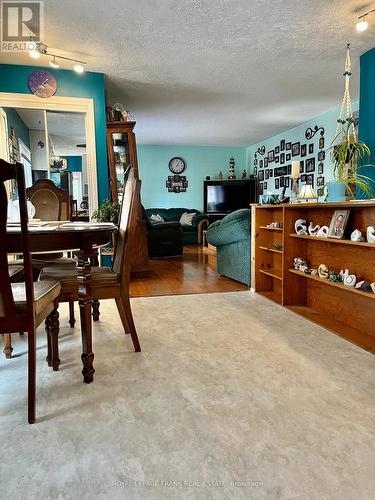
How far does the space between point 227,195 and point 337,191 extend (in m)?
6.32

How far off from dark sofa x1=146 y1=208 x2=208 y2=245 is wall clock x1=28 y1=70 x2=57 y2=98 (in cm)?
433

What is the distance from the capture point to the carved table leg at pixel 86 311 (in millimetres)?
1691

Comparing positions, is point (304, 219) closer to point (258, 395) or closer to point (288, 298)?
point (288, 298)

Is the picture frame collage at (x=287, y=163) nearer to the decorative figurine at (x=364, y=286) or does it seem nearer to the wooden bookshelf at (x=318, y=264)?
the wooden bookshelf at (x=318, y=264)

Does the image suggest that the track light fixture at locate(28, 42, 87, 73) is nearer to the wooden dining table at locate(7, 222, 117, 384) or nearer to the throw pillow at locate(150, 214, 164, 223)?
the wooden dining table at locate(7, 222, 117, 384)

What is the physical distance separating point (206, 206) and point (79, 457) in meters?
7.79

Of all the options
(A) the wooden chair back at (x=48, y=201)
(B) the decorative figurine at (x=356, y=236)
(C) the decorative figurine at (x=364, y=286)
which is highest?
(A) the wooden chair back at (x=48, y=201)

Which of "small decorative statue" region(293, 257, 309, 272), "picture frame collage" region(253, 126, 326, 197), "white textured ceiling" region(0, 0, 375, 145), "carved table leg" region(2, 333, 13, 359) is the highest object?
"white textured ceiling" region(0, 0, 375, 145)

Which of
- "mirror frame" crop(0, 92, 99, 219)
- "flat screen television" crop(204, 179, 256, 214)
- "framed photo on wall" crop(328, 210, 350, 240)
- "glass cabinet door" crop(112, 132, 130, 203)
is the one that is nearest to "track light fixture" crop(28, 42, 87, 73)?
"mirror frame" crop(0, 92, 99, 219)

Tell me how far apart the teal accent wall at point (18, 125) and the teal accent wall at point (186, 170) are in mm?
4478

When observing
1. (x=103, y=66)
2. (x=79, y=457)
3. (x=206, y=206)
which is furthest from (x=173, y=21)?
(x=206, y=206)

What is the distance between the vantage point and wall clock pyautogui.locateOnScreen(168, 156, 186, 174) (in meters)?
8.56

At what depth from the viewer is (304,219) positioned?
298cm

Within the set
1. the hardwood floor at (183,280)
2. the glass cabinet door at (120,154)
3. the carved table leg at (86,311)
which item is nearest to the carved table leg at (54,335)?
the carved table leg at (86,311)
